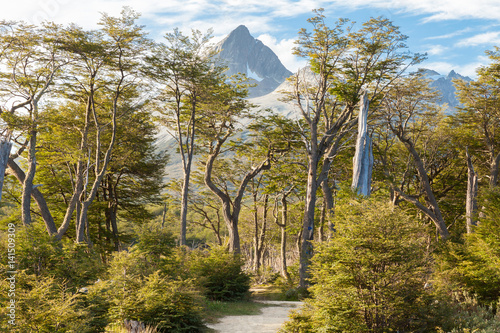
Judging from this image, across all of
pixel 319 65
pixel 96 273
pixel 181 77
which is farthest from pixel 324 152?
pixel 96 273

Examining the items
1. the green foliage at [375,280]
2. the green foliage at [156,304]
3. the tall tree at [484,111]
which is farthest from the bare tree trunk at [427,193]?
the green foliage at [156,304]


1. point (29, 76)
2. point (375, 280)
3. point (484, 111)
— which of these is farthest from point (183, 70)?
point (484, 111)

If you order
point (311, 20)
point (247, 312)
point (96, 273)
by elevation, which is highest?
point (311, 20)

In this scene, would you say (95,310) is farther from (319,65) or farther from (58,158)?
(319,65)

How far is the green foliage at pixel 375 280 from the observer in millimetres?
6227

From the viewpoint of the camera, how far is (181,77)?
1655cm

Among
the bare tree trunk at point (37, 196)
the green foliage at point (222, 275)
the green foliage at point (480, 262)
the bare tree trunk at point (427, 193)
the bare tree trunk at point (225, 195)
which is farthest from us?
the bare tree trunk at point (225, 195)

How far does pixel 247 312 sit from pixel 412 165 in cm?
1533

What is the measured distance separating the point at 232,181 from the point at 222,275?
12.1 metres

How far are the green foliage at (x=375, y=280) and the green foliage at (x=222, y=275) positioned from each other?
764 cm

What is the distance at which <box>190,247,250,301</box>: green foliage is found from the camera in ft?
45.1

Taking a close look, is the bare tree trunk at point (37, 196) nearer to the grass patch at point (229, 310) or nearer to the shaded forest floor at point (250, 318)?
the grass patch at point (229, 310)

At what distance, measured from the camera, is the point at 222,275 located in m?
14.0

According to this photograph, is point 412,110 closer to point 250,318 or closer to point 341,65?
point 341,65
